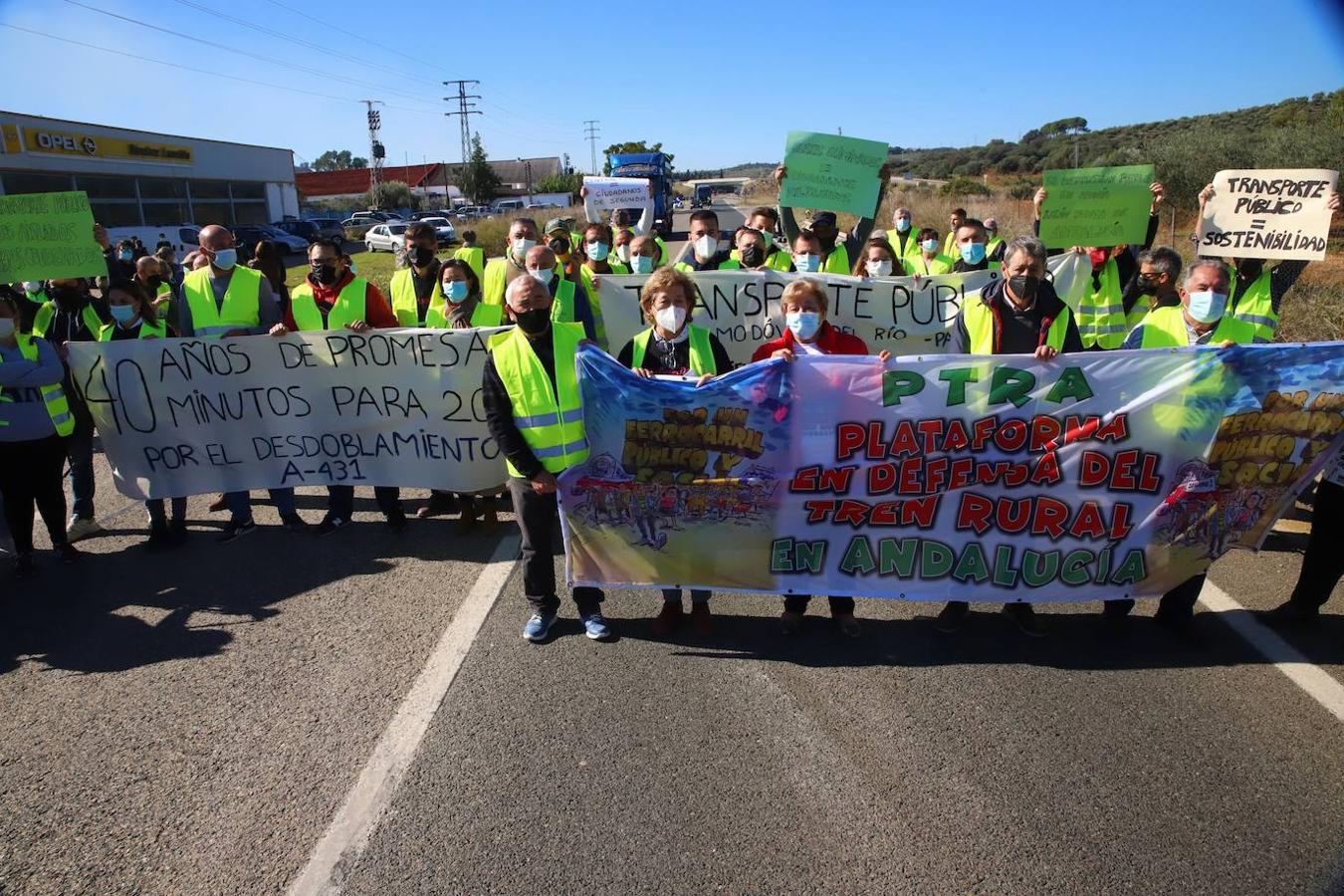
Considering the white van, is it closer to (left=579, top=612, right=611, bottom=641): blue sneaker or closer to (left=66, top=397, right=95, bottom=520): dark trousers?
(left=66, top=397, right=95, bottom=520): dark trousers

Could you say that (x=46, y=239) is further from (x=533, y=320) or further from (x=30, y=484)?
(x=533, y=320)

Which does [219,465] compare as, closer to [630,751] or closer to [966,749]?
Answer: [630,751]

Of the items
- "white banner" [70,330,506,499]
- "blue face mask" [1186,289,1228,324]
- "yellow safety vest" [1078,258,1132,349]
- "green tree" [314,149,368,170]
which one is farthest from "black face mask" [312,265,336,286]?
"green tree" [314,149,368,170]

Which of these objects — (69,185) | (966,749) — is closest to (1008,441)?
(966,749)

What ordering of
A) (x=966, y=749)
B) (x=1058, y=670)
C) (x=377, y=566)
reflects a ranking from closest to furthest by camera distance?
(x=966, y=749) → (x=1058, y=670) → (x=377, y=566)

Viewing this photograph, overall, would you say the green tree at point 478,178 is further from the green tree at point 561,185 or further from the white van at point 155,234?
the white van at point 155,234

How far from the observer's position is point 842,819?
2.89 meters

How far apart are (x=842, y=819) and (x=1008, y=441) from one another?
1.98m

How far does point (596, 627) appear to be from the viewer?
13.7 feet

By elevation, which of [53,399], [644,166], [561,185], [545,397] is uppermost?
[561,185]

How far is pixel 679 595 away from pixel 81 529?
4724mm

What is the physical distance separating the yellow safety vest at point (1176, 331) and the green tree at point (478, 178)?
73.5m

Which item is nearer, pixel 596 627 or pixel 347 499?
pixel 596 627

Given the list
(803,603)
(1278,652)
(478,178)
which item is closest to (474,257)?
(803,603)
